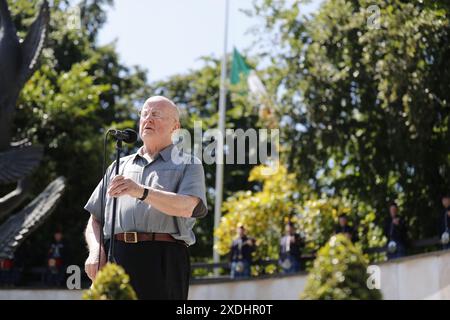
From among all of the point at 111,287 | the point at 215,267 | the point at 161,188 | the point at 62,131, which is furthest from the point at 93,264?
the point at 62,131

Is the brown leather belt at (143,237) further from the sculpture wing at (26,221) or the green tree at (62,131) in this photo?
the green tree at (62,131)

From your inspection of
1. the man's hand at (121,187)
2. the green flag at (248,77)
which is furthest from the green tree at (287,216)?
the man's hand at (121,187)

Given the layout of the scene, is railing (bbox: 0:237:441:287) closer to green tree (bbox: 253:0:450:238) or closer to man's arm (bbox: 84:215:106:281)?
green tree (bbox: 253:0:450:238)

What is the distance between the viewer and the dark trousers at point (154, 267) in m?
4.53

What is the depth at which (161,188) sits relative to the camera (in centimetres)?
467

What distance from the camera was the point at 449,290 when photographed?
13.1 m

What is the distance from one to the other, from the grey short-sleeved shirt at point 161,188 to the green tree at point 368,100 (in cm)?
1100

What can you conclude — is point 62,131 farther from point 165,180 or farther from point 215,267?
point 165,180

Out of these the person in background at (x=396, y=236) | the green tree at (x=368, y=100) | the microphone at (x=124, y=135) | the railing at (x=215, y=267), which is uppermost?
the green tree at (x=368, y=100)

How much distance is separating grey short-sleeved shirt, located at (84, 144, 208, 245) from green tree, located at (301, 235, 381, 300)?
1351 millimetres

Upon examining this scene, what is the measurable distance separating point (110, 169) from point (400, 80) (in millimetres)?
11012

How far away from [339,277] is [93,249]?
181 cm

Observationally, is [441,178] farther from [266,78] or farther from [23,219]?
[23,219]
